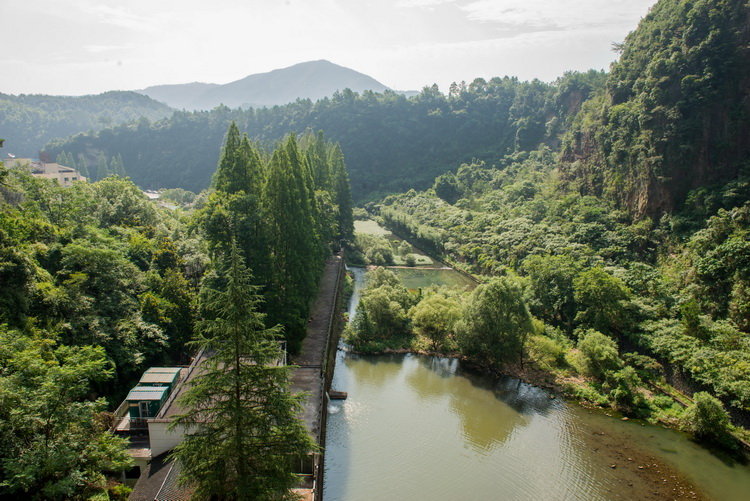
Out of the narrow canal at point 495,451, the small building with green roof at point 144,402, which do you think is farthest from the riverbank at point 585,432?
the small building with green roof at point 144,402

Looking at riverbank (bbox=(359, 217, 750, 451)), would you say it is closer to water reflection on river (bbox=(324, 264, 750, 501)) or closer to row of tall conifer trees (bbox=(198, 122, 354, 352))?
water reflection on river (bbox=(324, 264, 750, 501))

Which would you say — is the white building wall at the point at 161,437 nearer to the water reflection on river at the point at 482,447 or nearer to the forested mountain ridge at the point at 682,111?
the water reflection on river at the point at 482,447

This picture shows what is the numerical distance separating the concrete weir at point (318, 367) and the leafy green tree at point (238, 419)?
1.04 metres

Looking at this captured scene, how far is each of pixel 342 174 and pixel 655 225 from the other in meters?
34.4

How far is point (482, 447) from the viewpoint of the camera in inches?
802

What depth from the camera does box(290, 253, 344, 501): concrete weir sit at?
15.8m

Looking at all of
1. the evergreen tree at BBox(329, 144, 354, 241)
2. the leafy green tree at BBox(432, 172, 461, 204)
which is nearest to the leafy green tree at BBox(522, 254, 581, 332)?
the evergreen tree at BBox(329, 144, 354, 241)

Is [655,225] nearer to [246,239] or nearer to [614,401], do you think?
[614,401]

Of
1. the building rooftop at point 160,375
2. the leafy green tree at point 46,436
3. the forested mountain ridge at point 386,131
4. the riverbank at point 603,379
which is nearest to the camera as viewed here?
the leafy green tree at point 46,436

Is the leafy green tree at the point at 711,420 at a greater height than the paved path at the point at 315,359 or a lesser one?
lesser

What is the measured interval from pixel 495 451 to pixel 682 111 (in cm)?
3121

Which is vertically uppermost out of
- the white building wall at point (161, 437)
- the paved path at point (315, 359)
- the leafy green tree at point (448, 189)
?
the leafy green tree at point (448, 189)

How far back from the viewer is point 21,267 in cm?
1683

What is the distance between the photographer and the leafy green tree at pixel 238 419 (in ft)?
33.3
